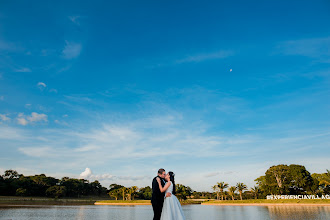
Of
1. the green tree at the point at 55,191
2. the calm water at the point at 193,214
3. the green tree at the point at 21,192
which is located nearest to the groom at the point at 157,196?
the calm water at the point at 193,214

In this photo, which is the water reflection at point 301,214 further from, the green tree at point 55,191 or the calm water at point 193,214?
the green tree at point 55,191

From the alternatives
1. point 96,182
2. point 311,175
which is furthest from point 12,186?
point 311,175

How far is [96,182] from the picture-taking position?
343 feet

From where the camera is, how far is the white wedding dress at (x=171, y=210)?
7242mm

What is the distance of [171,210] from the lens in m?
7.32

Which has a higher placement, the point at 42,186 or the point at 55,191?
the point at 42,186

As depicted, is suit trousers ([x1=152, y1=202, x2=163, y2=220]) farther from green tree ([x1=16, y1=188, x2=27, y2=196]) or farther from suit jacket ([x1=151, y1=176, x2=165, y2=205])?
green tree ([x1=16, y1=188, x2=27, y2=196])

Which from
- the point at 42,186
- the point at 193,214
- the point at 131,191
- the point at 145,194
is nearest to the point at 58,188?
the point at 42,186

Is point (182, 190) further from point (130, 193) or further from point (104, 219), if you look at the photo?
point (104, 219)

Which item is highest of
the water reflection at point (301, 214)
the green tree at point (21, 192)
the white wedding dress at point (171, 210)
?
the white wedding dress at point (171, 210)

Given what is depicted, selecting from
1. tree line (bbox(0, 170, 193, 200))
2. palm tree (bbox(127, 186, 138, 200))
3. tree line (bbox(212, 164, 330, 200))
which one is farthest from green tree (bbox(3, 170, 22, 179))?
tree line (bbox(212, 164, 330, 200))

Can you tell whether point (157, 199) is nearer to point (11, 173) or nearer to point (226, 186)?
point (226, 186)

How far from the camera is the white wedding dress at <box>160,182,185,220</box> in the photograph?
23.8 feet

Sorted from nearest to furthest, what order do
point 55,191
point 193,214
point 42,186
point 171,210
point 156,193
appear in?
point 171,210
point 156,193
point 193,214
point 55,191
point 42,186
